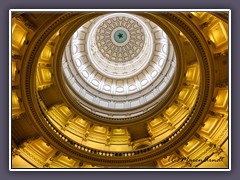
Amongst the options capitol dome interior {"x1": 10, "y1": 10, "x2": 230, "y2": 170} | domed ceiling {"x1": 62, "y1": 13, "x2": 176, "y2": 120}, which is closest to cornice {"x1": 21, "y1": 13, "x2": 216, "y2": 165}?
capitol dome interior {"x1": 10, "y1": 10, "x2": 230, "y2": 170}

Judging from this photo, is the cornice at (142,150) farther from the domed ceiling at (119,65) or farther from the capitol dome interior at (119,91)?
the domed ceiling at (119,65)

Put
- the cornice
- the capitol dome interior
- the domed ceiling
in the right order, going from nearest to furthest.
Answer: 1. the capitol dome interior
2. the cornice
3. the domed ceiling

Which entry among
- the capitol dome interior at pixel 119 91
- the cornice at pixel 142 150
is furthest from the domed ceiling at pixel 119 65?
the cornice at pixel 142 150

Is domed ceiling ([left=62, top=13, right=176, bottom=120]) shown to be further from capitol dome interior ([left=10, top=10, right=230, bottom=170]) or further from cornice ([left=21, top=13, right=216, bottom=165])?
cornice ([left=21, top=13, right=216, bottom=165])

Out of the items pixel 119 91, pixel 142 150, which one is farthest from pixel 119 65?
pixel 142 150

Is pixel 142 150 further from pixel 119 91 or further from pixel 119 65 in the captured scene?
pixel 119 65

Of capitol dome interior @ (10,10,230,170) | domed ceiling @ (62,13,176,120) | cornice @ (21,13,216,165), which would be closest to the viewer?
capitol dome interior @ (10,10,230,170)

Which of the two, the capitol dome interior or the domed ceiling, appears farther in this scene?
the domed ceiling

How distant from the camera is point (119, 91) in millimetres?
26688

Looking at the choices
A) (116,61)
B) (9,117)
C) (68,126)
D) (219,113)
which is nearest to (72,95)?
(68,126)

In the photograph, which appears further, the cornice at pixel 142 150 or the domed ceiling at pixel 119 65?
the domed ceiling at pixel 119 65

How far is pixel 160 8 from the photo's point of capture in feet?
28.3

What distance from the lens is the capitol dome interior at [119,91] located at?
46.5 feet

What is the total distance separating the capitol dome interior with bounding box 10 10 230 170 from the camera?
14.2 meters
